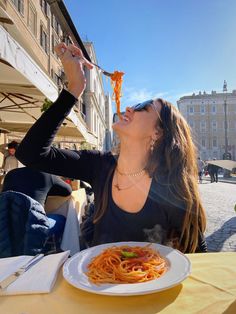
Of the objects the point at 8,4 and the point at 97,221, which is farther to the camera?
the point at 8,4

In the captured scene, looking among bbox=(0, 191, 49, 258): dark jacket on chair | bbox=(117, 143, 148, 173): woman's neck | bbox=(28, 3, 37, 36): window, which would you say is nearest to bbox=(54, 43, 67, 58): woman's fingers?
bbox=(117, 143, 148, 173): woman's neck

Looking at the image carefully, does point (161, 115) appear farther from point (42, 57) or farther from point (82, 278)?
point (42, 57)

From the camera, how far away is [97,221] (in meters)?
1.64

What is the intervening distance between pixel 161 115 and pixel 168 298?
1252 millimetres

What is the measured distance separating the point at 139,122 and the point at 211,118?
75.0 metres

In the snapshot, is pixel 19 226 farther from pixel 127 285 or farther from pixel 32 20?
pixel 32 20

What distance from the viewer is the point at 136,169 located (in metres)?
1.79

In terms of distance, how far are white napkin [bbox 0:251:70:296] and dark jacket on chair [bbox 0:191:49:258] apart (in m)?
0.76

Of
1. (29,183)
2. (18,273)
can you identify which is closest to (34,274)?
(18,273)

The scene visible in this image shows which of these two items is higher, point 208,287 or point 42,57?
point 42,57

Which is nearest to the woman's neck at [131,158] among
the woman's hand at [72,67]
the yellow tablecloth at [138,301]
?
the woman's hand at [72,67]

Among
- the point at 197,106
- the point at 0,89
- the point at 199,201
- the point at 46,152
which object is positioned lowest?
the point at 199,201

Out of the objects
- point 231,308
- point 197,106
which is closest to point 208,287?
point 231,308

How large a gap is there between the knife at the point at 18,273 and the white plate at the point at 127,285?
0.14 meters
